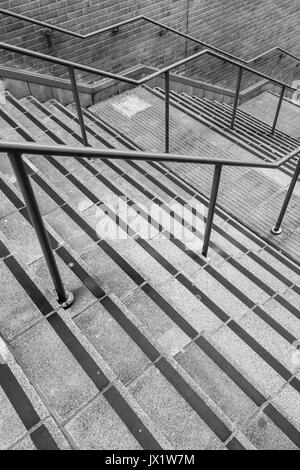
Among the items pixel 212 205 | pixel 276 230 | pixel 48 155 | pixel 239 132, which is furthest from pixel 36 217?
pixel 239 132

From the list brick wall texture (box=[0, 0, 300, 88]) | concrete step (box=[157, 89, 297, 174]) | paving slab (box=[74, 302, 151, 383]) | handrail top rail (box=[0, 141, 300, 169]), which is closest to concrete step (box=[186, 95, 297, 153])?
concrete step (box=[157, 89, 297, 174])

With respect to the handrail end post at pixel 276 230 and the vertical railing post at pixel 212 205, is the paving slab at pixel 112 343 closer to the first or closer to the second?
the vertical railing post at pixel 212 205

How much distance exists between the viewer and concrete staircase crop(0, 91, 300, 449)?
1809 millimetres

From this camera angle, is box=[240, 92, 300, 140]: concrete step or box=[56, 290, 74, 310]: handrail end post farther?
box=[240, 92, 300, 140]: concrete step

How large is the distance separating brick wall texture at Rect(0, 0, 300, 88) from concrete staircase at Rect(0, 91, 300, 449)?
1846 millimetres

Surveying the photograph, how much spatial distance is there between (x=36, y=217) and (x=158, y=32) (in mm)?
4759

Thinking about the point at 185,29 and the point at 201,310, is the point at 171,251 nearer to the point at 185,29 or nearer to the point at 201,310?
the point at 201,310

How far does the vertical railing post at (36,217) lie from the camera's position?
1.54 meters

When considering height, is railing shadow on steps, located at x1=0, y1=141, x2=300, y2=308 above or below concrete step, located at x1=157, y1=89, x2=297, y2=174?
above

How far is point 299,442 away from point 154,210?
1944 millimetres

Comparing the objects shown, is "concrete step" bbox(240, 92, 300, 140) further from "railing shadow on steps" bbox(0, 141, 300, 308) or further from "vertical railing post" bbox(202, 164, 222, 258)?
"railing shadow on steps" bbox(0, 141, 300, 308)

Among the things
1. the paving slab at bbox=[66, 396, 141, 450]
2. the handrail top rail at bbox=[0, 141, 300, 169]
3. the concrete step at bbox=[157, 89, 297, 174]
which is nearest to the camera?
the handrail top rail at bbox=[0, 141, 300, 169]

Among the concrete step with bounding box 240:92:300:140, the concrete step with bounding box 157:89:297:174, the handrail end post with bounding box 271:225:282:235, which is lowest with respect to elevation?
the concrete step with bounding box 240:92:300:140

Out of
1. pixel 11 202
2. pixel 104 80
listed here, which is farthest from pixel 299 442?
pixel 104 80
